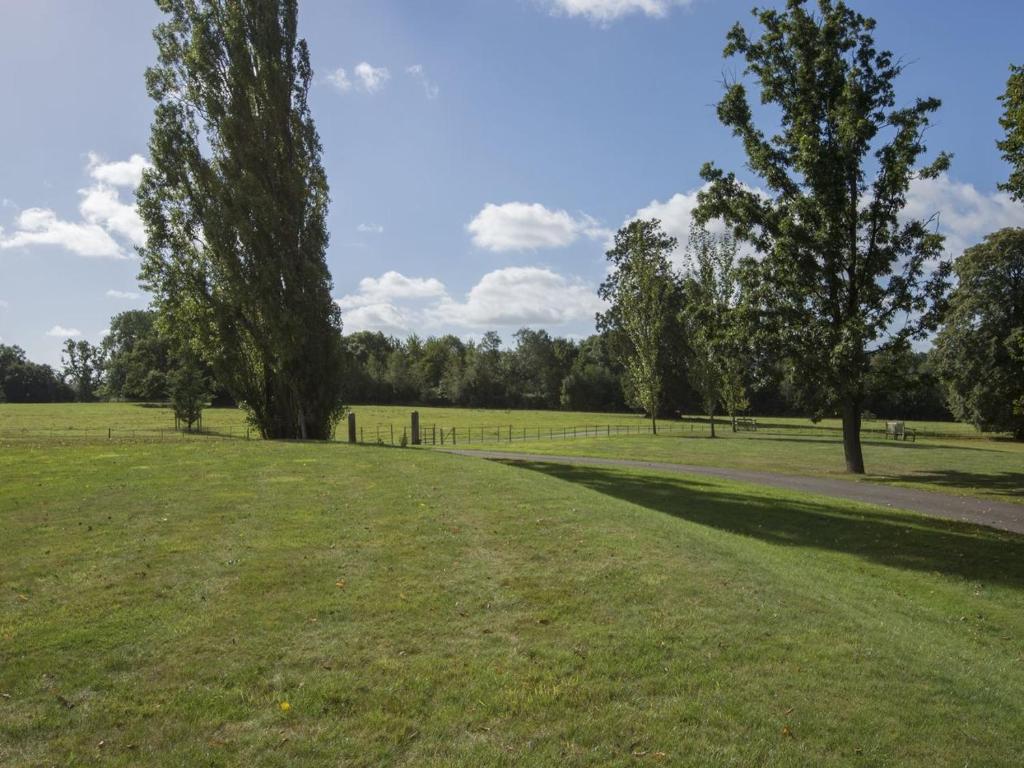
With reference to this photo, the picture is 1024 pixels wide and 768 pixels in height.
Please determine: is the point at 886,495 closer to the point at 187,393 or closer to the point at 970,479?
the point at 970,479

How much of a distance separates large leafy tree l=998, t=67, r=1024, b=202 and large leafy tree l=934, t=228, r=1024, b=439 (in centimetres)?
3392

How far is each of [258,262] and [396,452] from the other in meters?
12.2

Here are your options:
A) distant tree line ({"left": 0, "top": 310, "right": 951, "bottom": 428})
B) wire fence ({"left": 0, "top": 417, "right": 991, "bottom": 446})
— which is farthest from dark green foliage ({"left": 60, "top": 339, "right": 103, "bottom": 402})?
wire fence ({"left": 0, "top": 417, "right": 991, "bottom": 446})

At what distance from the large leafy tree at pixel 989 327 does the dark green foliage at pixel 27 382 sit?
450ft

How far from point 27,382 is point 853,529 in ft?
460

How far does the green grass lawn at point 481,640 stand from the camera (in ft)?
15.9

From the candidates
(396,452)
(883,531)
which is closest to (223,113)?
(396,452)

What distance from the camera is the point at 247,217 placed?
2938 centimetres

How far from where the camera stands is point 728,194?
2717cm

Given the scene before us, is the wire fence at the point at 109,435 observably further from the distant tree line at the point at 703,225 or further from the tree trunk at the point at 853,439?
the tree trunk at the point at 853,439

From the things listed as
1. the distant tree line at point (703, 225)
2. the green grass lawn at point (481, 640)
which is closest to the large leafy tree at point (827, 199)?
the distant tree line at point (703, 225)

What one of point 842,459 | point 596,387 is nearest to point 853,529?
point 842,459

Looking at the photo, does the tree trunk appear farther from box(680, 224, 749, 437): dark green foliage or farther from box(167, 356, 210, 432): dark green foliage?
box(167, 356, 210, 432): dark green foliage

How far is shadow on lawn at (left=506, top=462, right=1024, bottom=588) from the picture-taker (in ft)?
39.1
